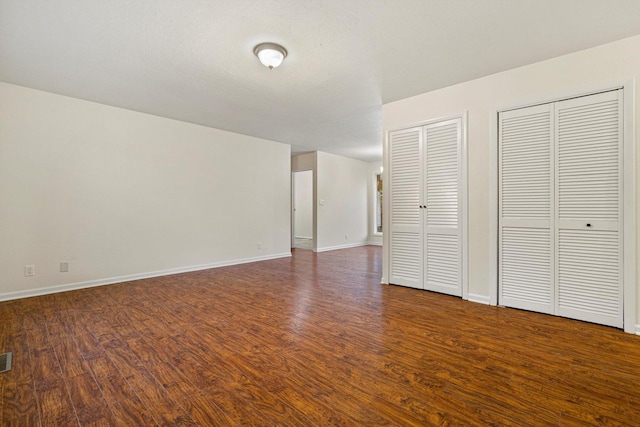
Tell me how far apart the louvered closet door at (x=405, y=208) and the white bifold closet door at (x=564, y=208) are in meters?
0.93

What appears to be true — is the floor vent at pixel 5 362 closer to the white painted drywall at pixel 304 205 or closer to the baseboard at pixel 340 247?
the baseboard at pixel 340 247

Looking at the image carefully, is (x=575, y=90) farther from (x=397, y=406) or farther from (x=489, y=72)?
(x=397, y=406)

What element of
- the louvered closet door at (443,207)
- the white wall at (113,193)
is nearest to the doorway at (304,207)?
the white wall at (113,193)

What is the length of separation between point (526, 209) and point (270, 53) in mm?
2894

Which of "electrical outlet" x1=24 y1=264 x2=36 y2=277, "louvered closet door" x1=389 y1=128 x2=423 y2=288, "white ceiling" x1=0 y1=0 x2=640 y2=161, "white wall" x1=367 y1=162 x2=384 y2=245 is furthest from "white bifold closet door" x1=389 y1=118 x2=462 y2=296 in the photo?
"white wall" x1=367 y1=162 x2=384 y2=245

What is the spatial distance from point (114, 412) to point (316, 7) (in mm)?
2751

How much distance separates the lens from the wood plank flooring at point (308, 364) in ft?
4.81

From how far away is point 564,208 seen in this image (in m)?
2.77

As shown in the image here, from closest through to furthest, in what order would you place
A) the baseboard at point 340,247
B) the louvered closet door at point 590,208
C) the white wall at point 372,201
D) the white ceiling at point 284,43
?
the white ceiling at point 284,43
the louvered closet door at point 590,208
the baseboard at point 340,247
the white wall at point 372,201

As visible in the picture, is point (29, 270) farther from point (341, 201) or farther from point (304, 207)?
point (304, 207)

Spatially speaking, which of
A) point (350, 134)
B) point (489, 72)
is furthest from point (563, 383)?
point (350, 134)

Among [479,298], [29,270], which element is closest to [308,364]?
[479,298]

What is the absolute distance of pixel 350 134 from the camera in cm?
565

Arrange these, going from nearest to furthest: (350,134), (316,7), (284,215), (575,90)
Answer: (316,7) → (575,90) → (350,134) → (284,215)
